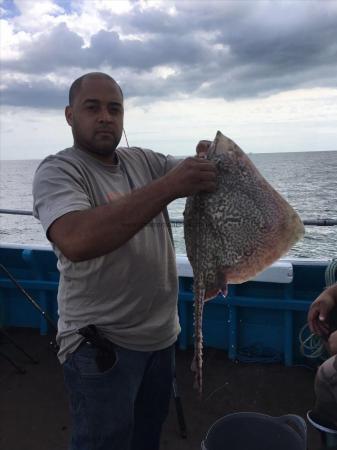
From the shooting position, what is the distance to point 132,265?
234 cm

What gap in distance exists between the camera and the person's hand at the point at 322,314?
2859 millimetres

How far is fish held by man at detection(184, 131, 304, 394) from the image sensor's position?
→ 2.04 meters

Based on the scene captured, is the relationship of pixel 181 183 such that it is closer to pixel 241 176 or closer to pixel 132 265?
pixel 241 176

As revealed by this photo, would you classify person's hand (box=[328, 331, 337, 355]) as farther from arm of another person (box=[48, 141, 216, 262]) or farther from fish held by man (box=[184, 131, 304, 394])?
arm of another person (box=[48, 141, 216, 262])

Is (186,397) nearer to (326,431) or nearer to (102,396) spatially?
(326,431)

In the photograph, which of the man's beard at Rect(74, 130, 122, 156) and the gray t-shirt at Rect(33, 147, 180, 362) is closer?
the gray t-shirt at Rect(33, 147, 180, 362)

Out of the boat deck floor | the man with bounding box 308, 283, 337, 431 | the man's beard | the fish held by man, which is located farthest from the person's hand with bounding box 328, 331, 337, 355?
the man's beard

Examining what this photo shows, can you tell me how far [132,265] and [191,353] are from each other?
2748 millimetres

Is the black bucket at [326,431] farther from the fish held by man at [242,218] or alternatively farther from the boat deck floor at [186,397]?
the fish held by man at [242,218]

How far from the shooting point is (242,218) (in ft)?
6.77

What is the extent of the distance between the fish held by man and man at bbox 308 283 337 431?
964 millimetres

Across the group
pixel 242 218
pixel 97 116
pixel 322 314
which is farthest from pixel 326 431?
pixel 97 116

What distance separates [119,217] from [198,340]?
757 mm

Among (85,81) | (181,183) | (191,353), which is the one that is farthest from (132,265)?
(191,353)
